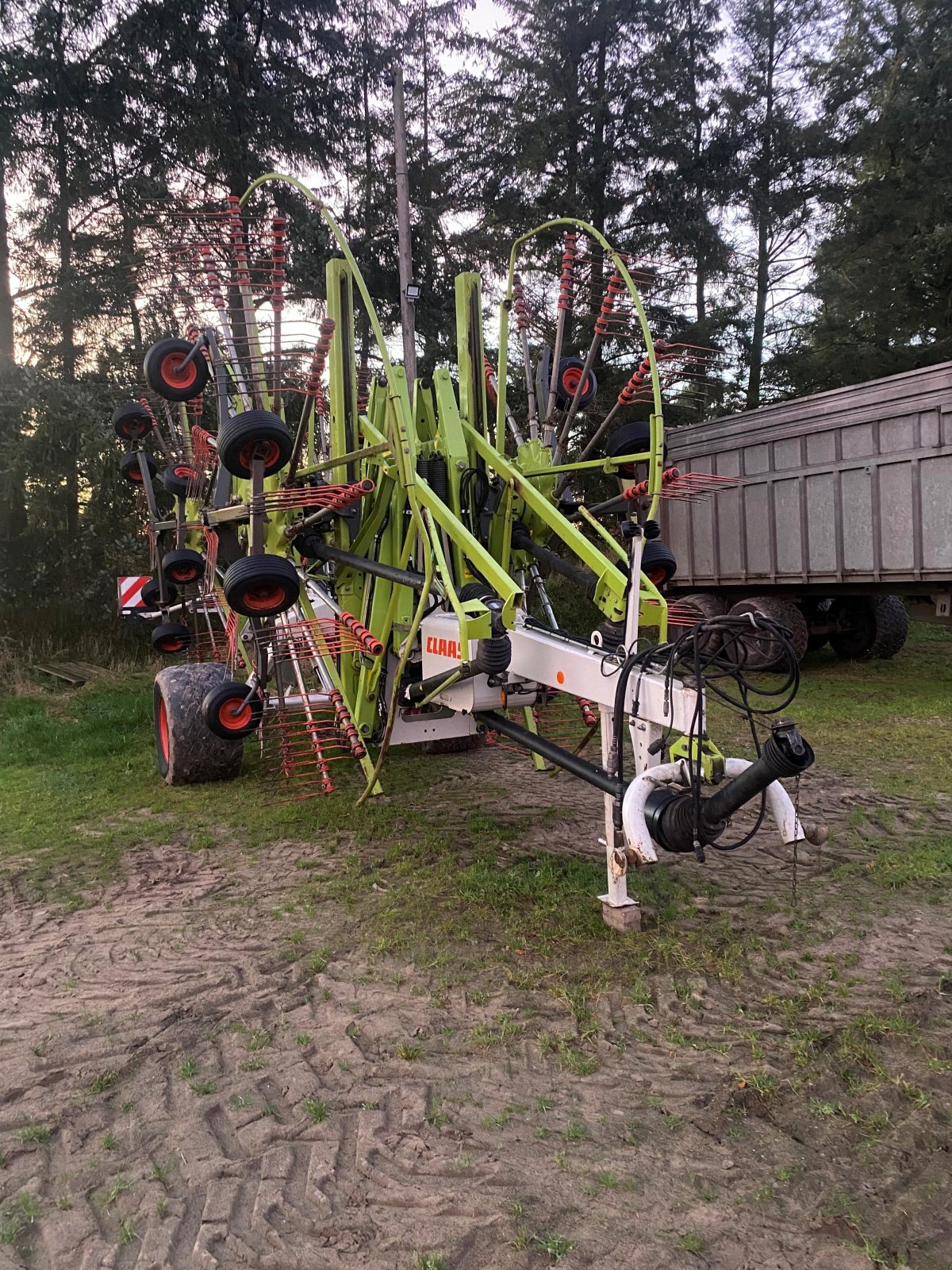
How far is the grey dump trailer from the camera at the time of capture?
9195 mm

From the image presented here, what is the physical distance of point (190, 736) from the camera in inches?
A: 259

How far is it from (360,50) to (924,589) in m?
12.7

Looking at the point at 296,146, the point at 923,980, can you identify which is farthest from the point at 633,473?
the point at 296,146

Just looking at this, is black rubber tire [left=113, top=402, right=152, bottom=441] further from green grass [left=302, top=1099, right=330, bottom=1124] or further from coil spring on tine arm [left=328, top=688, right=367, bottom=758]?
green grass [left=302, top=1099, right=330, bottom=1124]

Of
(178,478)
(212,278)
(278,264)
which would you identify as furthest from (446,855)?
(178,478)

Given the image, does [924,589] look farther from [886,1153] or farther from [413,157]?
[413,157]

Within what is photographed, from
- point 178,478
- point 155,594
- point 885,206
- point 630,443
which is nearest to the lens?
point 630,443

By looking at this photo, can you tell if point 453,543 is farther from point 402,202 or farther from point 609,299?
point 402,202

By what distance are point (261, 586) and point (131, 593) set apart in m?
5.48

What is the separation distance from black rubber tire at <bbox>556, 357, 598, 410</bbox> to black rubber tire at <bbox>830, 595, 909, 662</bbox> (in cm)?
781

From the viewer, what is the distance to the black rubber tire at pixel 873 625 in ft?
39.3

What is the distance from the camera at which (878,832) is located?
526 centimetres

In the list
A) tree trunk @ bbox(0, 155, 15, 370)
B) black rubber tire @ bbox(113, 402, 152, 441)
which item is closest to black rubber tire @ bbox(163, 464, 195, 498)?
black rubber tire @ bbox(113, 402, 152, 441)

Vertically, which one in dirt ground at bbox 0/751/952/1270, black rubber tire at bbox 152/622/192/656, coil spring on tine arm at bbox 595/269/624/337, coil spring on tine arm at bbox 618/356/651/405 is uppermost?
coil spring on tine arm at bbox 595/269/624/337
